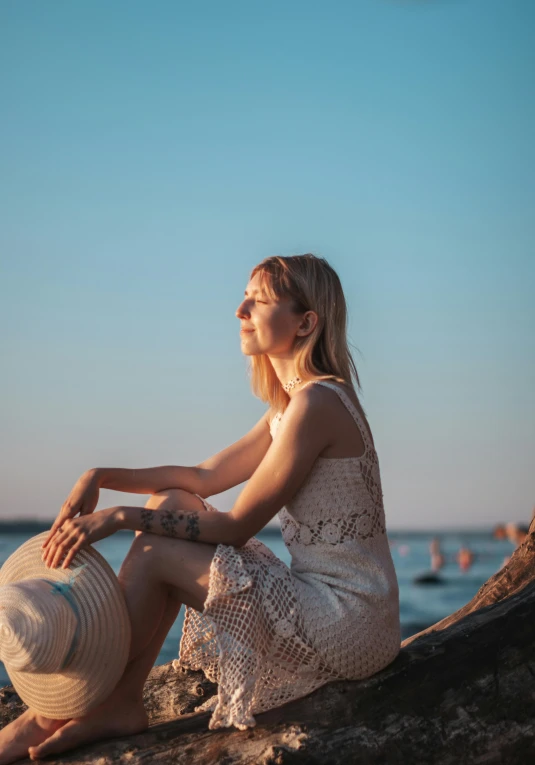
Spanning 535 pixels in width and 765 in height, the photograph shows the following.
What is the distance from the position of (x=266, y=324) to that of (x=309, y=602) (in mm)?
1102

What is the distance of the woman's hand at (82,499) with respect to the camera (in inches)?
128

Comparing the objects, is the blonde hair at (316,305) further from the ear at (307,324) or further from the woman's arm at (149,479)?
the woman's arm at (149,479)

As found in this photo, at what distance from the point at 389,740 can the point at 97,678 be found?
1.04 metres

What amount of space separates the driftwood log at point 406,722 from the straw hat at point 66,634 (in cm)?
24

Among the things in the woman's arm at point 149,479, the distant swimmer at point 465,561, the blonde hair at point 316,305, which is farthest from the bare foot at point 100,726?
the distant swimmer at point 465,561

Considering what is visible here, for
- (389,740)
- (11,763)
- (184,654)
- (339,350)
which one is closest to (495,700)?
(389,740)

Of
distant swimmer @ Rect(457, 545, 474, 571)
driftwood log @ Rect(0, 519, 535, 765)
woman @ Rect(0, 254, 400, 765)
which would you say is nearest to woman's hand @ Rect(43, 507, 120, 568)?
woman @ Rect(0, 254, 400, 765)

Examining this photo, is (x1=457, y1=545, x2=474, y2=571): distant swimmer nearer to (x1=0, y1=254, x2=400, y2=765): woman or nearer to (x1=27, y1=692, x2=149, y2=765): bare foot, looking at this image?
(x1=0, y1=254, x2=400, y2=765): woman

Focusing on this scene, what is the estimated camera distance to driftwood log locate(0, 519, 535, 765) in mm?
2996

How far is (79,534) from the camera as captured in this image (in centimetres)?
310

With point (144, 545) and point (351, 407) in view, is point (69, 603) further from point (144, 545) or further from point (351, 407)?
point (351, 407)

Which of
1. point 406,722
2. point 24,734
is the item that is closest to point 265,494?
point 406,722

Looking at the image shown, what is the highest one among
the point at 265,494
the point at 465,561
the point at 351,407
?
the point at 351,407

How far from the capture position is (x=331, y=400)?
3.27 m
